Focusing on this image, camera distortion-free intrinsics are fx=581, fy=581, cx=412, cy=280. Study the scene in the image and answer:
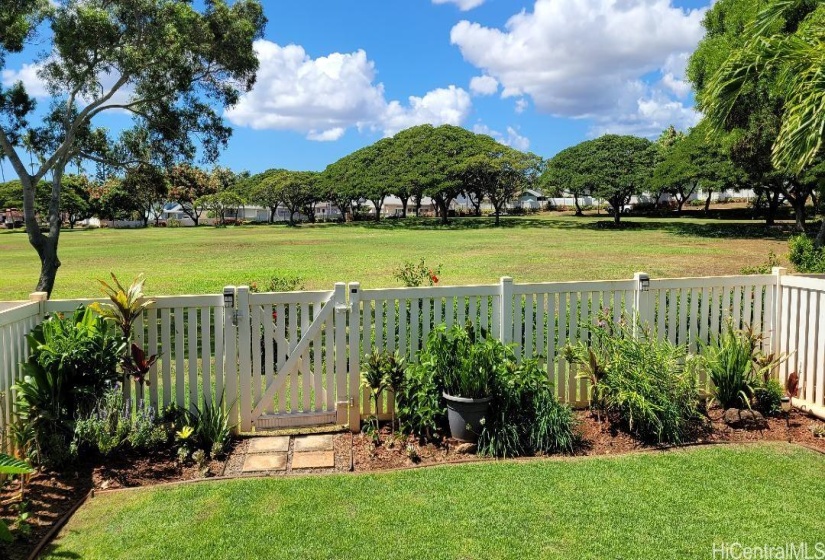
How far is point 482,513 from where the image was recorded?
3311mm

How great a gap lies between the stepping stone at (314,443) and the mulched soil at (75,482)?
1.82ft

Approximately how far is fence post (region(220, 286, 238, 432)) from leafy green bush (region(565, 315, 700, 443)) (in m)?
2.68

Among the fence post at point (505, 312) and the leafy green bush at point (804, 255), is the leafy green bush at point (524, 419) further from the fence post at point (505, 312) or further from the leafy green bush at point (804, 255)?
the leafy green bush at point (804, 255)

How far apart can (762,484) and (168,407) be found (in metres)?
4.11

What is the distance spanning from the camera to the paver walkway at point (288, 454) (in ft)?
13.2

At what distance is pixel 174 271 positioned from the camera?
18.2 m

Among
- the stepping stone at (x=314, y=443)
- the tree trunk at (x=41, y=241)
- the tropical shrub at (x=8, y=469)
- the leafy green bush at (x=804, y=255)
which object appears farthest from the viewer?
the tree trunk at (x=41, y=241)

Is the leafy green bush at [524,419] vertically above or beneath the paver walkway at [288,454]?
above

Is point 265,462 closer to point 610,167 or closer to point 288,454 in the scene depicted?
point 288,454

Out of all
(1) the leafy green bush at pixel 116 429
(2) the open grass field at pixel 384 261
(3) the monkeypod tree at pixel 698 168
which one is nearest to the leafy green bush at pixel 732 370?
(1) the leafy green bush at pixel 116 429

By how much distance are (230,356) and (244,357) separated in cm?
11

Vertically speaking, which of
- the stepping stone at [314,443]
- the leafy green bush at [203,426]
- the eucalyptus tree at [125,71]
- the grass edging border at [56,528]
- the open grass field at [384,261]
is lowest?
the grass edging border at [56,528]

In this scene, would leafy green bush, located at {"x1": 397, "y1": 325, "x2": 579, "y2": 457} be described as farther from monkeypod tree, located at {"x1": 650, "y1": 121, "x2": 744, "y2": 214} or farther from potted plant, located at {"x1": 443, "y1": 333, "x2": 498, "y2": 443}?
monkeypod tree, located at {"x1": 650, "y1": 121, "x2": 744, "y2": 214}

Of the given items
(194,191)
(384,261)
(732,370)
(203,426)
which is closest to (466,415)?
(203,426)
